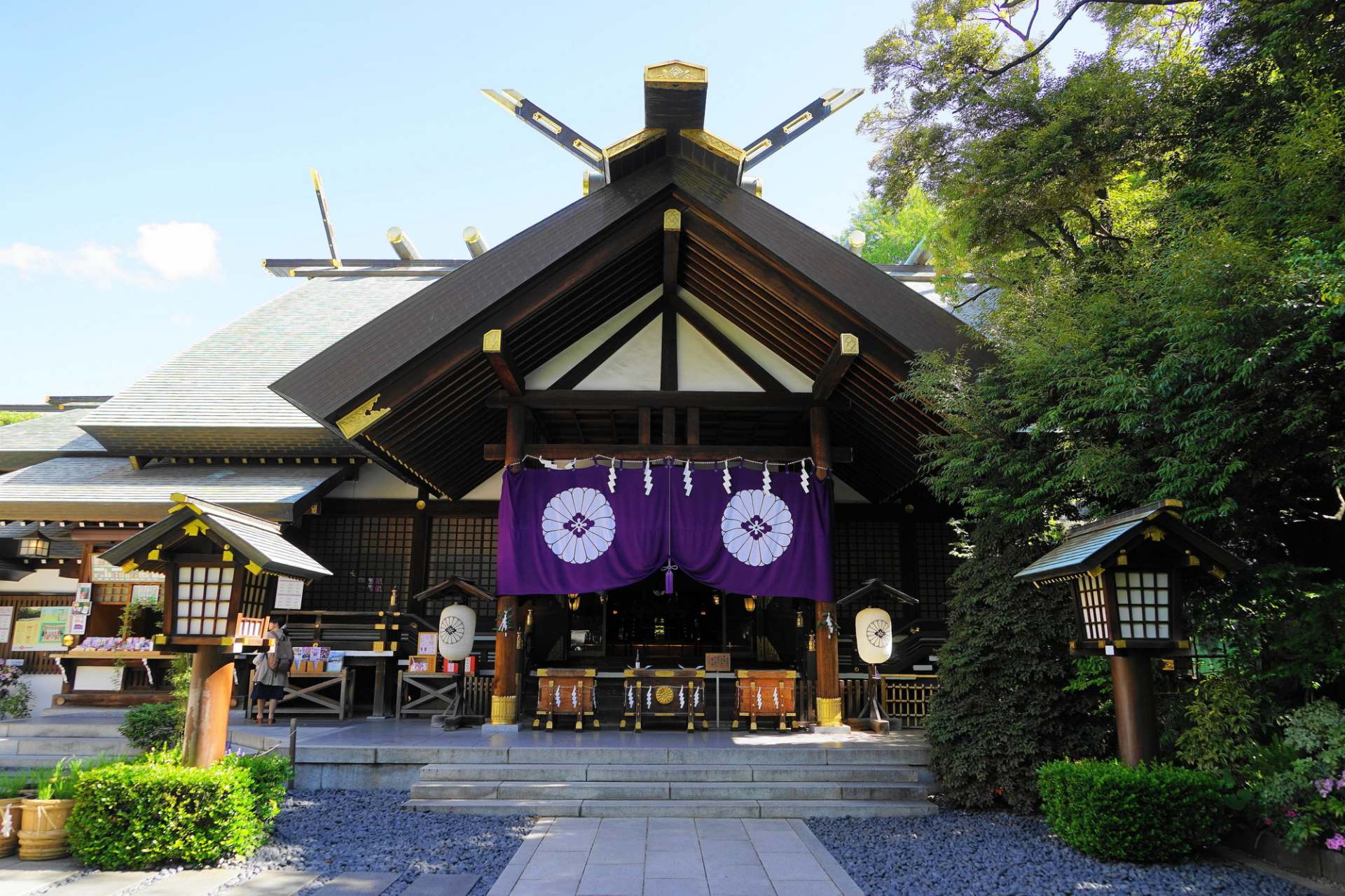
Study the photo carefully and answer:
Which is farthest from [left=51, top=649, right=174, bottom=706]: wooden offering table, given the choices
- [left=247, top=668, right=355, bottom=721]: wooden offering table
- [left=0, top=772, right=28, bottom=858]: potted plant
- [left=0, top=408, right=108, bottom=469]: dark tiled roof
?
[left=0, top=772, right=28, bottom=858]: potted plant

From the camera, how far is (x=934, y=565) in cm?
1415

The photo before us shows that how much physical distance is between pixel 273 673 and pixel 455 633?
8.08 ft

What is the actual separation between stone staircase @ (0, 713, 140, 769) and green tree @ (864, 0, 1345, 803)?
987 cm

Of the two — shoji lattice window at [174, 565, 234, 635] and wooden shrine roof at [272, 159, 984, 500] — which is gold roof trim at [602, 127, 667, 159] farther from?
shoji lattice window at [174, 565, 234, 635]

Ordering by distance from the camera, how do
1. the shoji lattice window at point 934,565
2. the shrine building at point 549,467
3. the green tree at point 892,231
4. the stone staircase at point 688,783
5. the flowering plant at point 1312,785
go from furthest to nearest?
the green tree at point 892,231 → the shoji lattice window at point 934,565 → the shrine building at point 549,467 → the stone staircase at point 688,783 → the flowering plant at point 1312,785

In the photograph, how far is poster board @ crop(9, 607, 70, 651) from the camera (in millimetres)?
13344

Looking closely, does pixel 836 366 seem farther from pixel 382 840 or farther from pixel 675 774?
pixel 382 840

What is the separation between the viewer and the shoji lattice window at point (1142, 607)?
6082 mm

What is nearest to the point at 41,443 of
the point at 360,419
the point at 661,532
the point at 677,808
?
the point at 360,419

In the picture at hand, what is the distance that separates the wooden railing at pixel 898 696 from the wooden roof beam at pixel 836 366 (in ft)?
13.1

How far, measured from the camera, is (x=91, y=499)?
12078mm

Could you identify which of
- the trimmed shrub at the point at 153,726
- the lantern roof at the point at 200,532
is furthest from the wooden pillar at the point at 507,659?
the lantern roof at the point at 200,532

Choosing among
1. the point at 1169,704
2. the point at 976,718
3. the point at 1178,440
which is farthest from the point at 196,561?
the point at 1169,704

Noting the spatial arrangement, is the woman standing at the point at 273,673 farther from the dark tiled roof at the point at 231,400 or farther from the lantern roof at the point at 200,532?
the lantern roof at the point at 200,532
